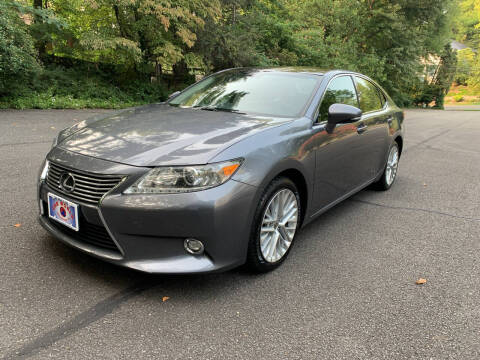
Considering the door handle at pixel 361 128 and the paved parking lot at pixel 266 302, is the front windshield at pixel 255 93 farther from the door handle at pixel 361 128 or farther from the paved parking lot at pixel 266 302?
the paved parking lot at pixel 266 302

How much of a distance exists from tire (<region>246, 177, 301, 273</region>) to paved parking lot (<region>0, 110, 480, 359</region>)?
0.13m

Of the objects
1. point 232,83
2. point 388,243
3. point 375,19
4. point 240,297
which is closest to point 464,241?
point 388,243

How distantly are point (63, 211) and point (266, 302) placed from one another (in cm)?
145

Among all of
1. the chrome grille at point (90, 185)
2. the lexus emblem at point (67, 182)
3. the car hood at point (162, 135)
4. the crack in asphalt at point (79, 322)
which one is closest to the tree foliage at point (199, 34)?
the car hood at point (162, 135)

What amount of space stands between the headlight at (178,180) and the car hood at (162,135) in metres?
0.05

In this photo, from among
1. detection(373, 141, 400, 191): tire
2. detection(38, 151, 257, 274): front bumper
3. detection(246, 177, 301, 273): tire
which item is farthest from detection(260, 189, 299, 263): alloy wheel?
detection(373, 141, 400, 191): tire

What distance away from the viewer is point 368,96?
15.1 feet

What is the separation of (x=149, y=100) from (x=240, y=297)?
45.0 feet

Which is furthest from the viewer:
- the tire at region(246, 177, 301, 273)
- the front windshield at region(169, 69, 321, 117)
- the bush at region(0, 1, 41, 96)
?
the bush at region(0, 1, 41, 96)

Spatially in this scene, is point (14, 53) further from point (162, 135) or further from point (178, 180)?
point (178, 180)

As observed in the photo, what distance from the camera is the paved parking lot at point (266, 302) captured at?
84.4 inches

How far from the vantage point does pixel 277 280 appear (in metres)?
2.88

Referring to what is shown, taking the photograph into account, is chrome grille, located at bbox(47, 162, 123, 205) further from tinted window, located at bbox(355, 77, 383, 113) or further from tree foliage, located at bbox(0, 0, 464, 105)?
tree foliage, located at bbox(0, 0, 464, 105)

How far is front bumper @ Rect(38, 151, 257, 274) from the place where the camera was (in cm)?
233
